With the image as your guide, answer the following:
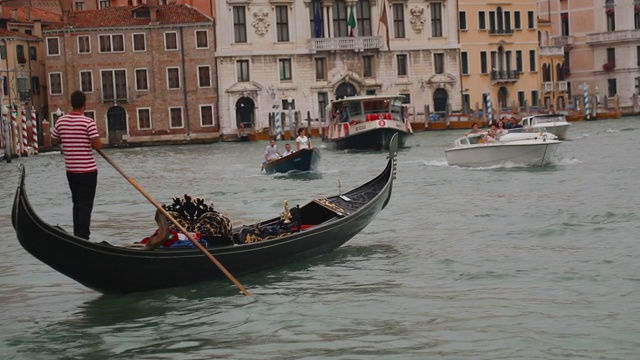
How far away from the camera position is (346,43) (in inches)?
1768

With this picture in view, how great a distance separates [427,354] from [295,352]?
2.51 feet

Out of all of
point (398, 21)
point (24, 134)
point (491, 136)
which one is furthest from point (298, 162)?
point (398, 21)

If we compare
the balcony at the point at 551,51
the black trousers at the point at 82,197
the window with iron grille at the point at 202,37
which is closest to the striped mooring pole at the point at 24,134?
the window with iron grille at the point at 202,37

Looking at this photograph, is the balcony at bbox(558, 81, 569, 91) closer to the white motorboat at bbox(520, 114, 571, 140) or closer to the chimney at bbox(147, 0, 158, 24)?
the chimney at bbox(147, 0, 158, 24)

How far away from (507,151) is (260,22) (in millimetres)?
24298

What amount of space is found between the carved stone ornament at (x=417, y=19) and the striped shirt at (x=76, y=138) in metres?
37.9

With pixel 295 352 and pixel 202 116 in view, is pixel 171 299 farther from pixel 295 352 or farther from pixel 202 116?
pixel 202 116

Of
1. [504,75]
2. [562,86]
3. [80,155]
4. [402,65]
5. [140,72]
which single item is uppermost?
[140,72]

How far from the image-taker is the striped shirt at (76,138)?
29.1ft

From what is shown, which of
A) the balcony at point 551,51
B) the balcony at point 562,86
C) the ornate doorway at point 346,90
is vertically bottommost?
the balcony at point 562,86

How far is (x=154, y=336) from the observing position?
26.5 ft

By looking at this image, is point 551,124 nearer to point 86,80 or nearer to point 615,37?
point 86,80

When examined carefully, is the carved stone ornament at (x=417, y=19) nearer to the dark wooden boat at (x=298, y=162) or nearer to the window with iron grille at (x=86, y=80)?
the window with iron grille at (x=86, y=80)

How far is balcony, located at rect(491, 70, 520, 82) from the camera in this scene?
4751cm
